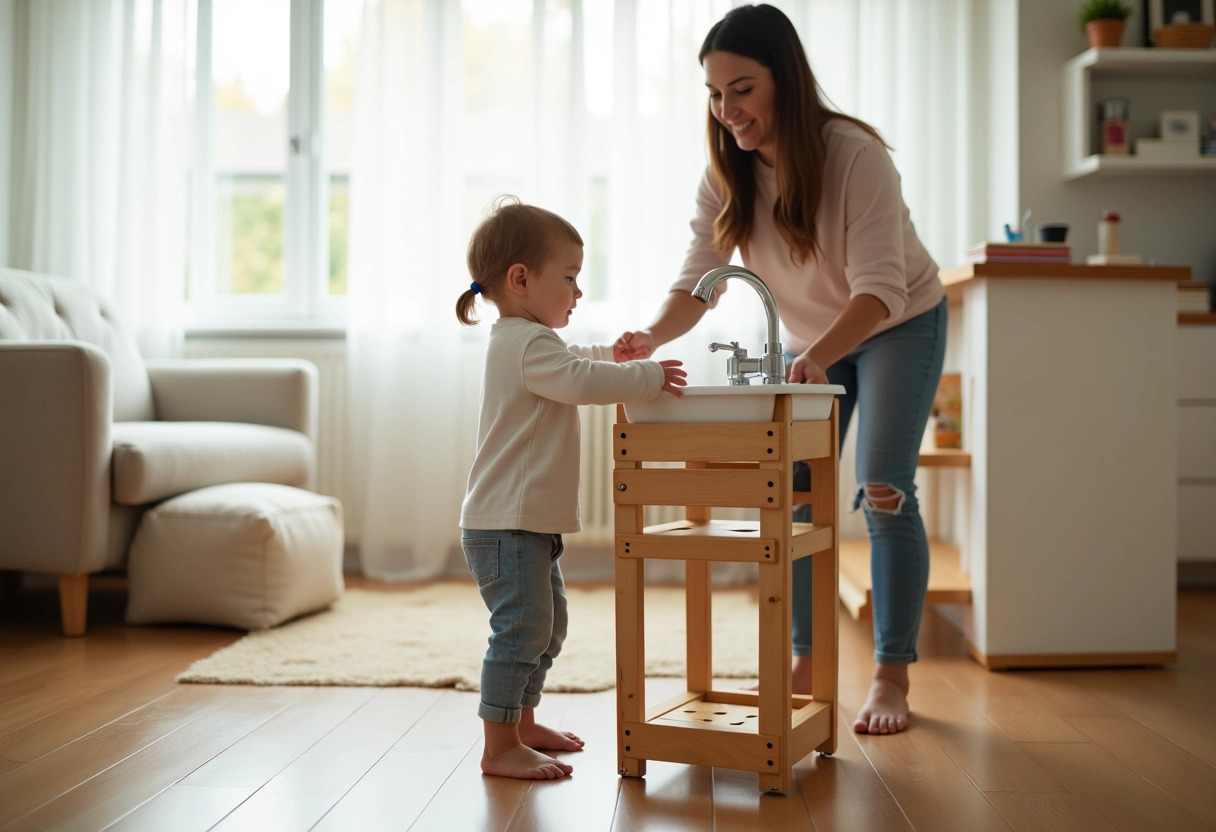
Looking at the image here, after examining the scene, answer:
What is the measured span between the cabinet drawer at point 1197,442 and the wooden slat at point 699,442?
213 cm

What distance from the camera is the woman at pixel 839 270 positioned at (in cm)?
167

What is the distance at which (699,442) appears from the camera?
1342 mm

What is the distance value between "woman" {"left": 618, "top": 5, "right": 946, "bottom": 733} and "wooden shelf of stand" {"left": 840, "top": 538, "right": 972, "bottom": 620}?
12.4 inches

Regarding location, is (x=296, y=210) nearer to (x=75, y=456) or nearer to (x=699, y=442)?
(x=75, y=456)

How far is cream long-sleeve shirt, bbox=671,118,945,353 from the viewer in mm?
1659

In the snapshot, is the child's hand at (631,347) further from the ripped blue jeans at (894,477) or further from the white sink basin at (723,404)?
the ripped blue jeans at (894,477)

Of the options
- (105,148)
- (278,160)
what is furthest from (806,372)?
(105,148)

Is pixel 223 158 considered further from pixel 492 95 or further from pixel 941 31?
pixel 941 31

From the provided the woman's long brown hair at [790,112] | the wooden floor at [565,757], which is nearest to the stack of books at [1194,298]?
the wooden floor at [565,757]

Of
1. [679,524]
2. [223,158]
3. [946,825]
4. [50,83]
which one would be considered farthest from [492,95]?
[946,825]

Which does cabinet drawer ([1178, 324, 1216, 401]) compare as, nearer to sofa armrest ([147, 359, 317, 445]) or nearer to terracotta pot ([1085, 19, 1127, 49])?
terracotta pot ([1085, 19, 1127, 49])

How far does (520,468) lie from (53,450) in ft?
4.45

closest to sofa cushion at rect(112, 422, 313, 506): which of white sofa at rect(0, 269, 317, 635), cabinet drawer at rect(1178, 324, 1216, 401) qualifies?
white sofa at rect(0, 269, 317, 635)

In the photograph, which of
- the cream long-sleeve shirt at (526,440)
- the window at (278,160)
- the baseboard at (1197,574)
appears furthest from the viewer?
the window at (278,160)
